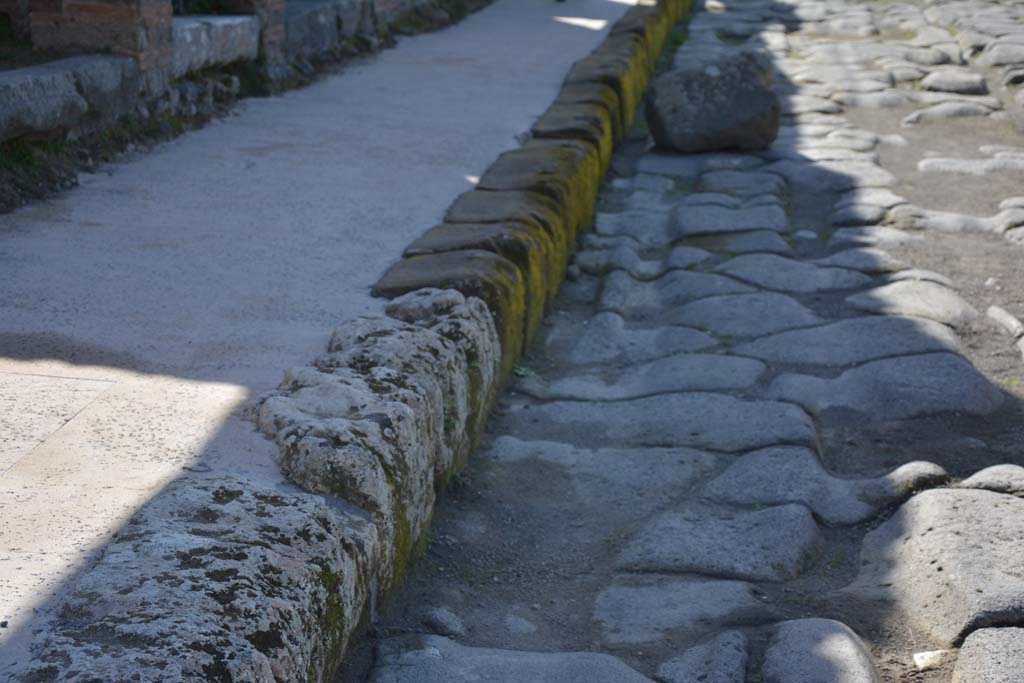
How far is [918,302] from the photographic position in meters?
3.75

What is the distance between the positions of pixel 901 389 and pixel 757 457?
1.89 ft

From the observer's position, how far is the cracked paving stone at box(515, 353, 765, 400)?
328 centimetres

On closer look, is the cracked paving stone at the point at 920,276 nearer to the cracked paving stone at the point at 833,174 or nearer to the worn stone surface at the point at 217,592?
the cracked paving stone at the point at 833,174

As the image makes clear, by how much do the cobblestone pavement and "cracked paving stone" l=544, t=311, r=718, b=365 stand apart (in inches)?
0.4

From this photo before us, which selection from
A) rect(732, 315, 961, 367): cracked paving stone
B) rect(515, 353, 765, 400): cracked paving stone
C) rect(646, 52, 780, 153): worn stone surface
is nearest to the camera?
rect(515, 353, 765, 400): cracked paving stone

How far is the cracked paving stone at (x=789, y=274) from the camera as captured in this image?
13.2 ft

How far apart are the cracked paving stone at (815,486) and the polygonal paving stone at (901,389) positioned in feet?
1.26

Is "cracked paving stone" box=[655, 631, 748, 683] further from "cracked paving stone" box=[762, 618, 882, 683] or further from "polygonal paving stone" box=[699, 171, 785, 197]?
"polygonal paving stone" box=[699, 171, 785, 197]

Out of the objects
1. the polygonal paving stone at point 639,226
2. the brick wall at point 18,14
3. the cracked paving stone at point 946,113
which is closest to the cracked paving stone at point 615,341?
the polygonal paving stone at point 639,226

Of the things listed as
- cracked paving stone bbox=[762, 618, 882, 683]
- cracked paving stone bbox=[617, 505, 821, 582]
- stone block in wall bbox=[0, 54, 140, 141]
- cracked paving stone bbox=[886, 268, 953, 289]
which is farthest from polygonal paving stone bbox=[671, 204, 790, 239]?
cracked paving stone bbox=[762, 618, 882, 683]

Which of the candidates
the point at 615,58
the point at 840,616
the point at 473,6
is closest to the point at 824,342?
the point at 840,616

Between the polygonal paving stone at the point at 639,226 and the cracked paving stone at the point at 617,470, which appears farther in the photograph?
the polygonal paving stone at the point at 639,226

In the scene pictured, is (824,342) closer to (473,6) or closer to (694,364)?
(694,364)

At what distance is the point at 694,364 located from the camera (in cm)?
340
